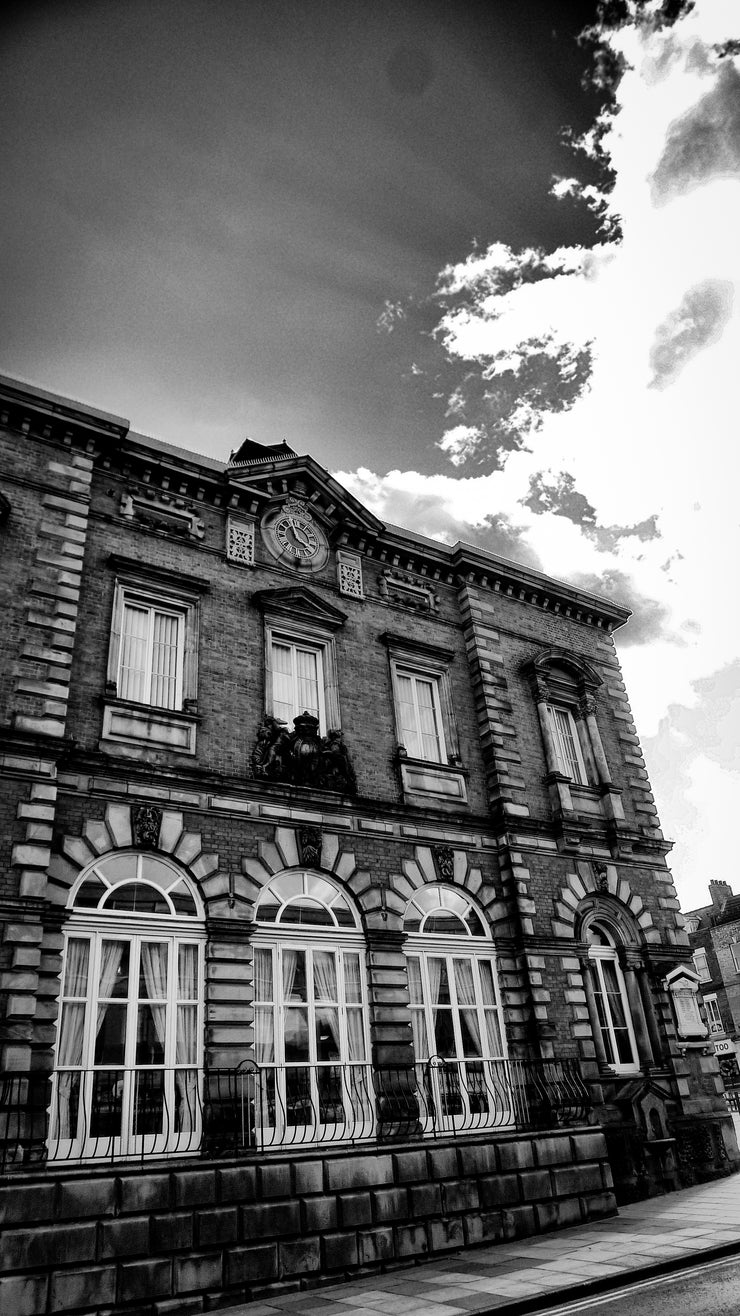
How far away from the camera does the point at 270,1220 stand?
966 centimetres

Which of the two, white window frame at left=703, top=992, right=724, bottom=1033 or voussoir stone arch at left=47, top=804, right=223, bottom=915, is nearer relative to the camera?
voussoir stone arch at left=47, top=804, right=223, bottom=915

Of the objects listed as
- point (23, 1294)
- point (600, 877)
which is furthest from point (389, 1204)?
point (600, 877)

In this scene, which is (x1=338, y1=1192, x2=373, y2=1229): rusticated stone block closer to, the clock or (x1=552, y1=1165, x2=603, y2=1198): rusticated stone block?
(x1=552, y1=1165, x2=603, y2=1198): rusticated stone block

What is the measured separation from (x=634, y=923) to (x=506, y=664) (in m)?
5.94

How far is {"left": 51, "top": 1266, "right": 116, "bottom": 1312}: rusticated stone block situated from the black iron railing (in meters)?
1.40

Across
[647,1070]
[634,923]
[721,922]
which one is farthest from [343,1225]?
[721,922]

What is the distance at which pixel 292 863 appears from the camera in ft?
44.2

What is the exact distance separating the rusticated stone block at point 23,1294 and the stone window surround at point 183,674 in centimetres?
649

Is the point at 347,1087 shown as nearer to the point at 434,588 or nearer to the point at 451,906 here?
the point at 451,906

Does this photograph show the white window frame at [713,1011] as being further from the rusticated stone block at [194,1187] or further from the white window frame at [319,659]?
the rusticated stone block at [194,1187]

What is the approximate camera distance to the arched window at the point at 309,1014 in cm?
1207

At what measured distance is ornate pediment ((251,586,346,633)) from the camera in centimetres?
1542

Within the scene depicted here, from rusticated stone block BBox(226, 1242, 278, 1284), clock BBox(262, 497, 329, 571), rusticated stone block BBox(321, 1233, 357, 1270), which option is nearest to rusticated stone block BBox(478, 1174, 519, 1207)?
rusticated stone block BBox(321, 1233, 357, 1270)

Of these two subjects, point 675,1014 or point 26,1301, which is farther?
point 675,1014
